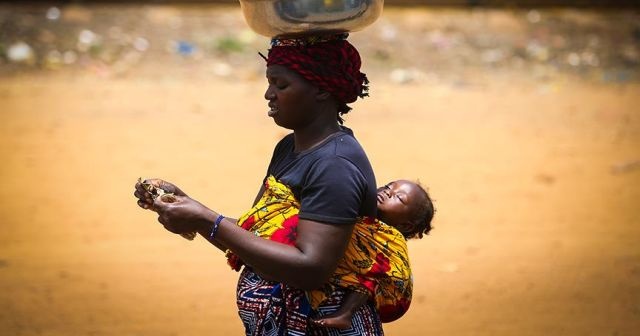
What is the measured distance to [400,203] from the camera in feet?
10.6

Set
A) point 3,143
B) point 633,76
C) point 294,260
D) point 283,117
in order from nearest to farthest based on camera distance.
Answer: point 294,260
point 283,117
point 3,143
point 633,76

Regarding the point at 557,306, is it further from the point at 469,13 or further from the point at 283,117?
the point at 469,13

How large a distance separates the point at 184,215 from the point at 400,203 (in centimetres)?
88

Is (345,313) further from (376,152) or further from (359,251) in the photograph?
(376,152)

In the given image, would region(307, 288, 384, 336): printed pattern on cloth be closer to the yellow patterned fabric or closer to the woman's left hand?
the yellow patterned fabric

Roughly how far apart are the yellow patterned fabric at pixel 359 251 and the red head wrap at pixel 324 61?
0.32 metres

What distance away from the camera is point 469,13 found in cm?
1415

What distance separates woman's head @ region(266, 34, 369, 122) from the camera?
2.76 meters

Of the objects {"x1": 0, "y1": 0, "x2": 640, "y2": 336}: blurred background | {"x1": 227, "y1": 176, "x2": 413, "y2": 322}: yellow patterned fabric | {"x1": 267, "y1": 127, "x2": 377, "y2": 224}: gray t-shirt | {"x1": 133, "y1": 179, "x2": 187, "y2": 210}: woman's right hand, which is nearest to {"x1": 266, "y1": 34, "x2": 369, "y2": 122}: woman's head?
{"x1": 267, "y1": 127, "x2": 377, "y2": 224}: gray t-shirt

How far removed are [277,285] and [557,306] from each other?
11.9 ft

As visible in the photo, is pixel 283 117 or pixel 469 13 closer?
pixel 283 117

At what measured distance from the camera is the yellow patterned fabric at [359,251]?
2.77m

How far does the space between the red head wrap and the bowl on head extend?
0.12 feet

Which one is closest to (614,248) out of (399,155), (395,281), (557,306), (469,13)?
(557,306)
